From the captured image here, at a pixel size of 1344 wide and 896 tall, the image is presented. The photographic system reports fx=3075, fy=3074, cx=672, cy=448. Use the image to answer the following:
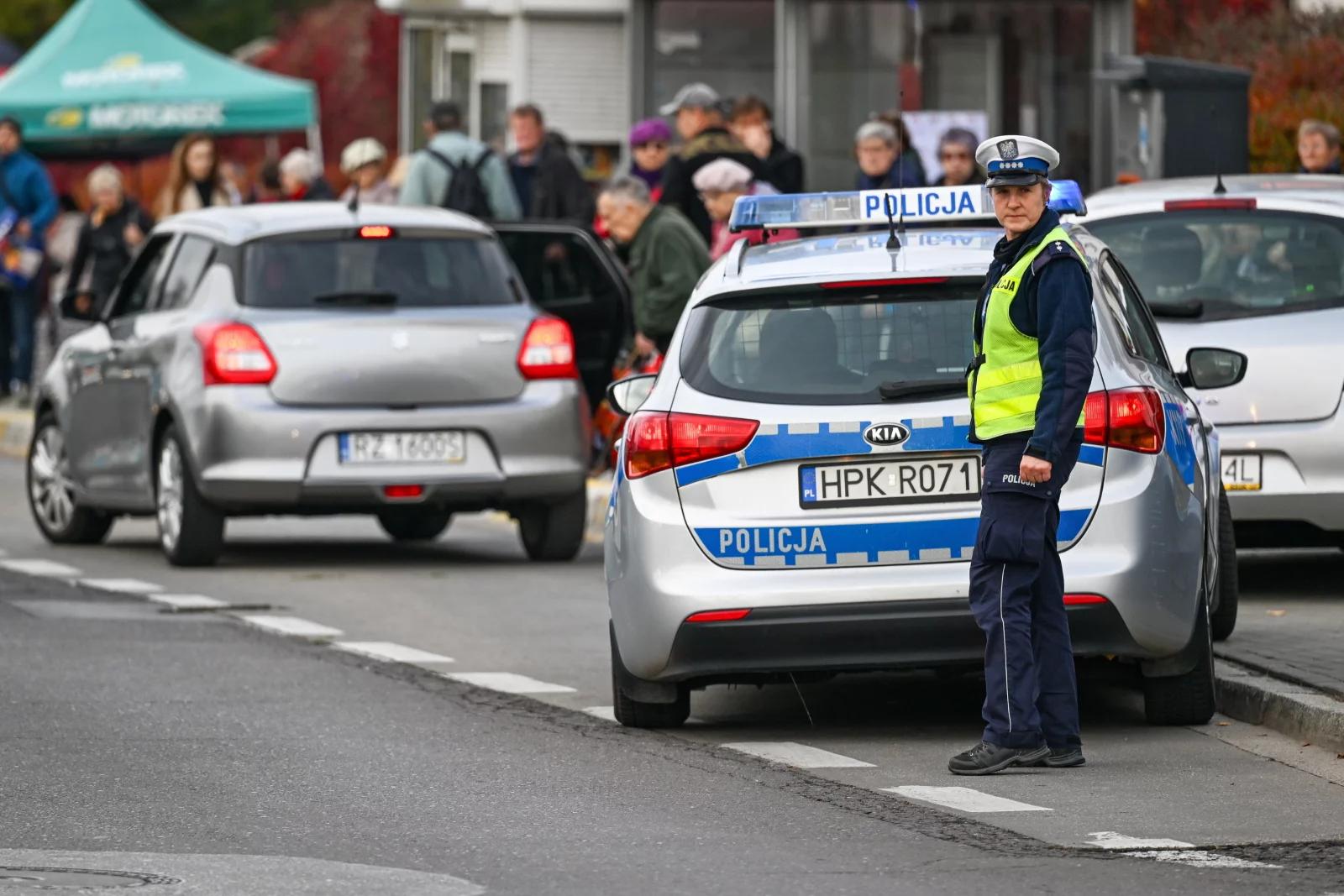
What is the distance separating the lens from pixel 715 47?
2461cm

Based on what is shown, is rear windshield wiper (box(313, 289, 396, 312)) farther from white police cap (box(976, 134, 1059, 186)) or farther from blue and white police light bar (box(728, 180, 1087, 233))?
white police cap (box(976, 134, 1059, 186))

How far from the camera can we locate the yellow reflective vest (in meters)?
8.29

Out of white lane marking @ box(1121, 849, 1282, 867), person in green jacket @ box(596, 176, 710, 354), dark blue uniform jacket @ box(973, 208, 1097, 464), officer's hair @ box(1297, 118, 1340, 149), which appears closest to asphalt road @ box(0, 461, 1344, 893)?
white lane marking @ box(1121, 849, 1282, 867)

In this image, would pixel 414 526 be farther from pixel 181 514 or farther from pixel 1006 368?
pixel 1006 368

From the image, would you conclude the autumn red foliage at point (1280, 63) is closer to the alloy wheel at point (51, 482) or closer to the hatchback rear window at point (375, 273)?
the hatchback rear window at point (375, 273)

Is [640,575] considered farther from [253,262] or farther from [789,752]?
[253,262]

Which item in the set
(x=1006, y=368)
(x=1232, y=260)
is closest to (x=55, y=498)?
(x=1232, y=260)

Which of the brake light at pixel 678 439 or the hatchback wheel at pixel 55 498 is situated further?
the hatchback wheel at pixel 55 498

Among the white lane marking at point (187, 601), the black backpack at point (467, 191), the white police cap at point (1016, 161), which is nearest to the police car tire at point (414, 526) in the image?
the white lane marking at point (187, 601)

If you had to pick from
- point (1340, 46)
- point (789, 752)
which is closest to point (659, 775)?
point (789, 752)

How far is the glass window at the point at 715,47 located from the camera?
2456 centimetres

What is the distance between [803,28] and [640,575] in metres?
15.2

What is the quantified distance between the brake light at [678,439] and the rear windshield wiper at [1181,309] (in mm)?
3709

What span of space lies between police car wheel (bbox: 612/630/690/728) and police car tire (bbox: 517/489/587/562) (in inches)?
206
